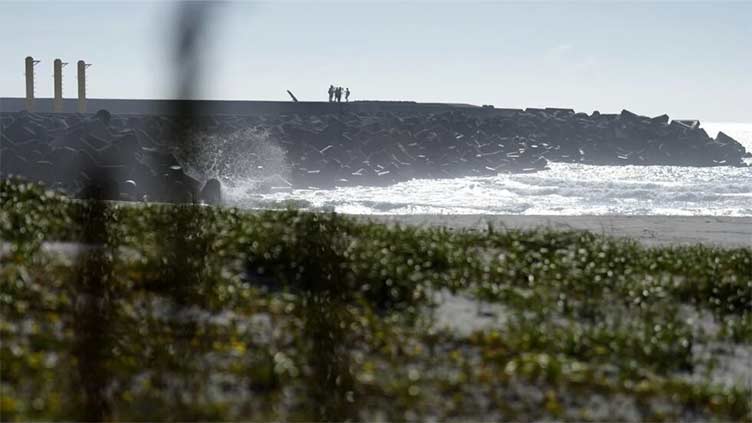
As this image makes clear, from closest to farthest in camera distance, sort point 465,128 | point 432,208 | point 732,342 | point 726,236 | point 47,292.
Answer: point 47,292
point 732,342
point 726,236
point 432,208
point 465,128

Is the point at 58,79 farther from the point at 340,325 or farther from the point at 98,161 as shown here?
the point at 340,325

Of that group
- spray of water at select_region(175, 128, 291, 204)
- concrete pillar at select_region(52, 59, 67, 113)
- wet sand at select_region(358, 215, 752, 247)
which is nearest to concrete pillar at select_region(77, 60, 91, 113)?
concrete pillar at select_region(52, 59, 67, 113)

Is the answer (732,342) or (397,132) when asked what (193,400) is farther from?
(397,132)

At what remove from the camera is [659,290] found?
289 inches

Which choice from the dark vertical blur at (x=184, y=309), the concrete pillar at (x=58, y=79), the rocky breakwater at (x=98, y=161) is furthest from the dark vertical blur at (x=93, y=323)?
the concrete pillar at (x=58, y=79)

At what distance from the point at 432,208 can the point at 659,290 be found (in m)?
13.1

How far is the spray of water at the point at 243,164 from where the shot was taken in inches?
946

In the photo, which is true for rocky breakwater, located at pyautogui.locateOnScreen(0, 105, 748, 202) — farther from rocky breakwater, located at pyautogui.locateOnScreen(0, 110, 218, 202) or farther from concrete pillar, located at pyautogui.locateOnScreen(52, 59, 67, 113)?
concrete pillar, located at pyautogui.locateOnScreen(52, 59, 67, 113)

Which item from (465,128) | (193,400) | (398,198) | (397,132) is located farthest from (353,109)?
(193,400)

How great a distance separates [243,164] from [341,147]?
4.41 metres

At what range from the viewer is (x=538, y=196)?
24953 millimetres

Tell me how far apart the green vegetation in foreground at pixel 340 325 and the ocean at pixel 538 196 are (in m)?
9.06

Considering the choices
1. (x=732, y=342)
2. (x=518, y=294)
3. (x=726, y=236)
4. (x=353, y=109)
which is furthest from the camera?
(x=353, y=109)

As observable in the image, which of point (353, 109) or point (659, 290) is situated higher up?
point (353, 109)
